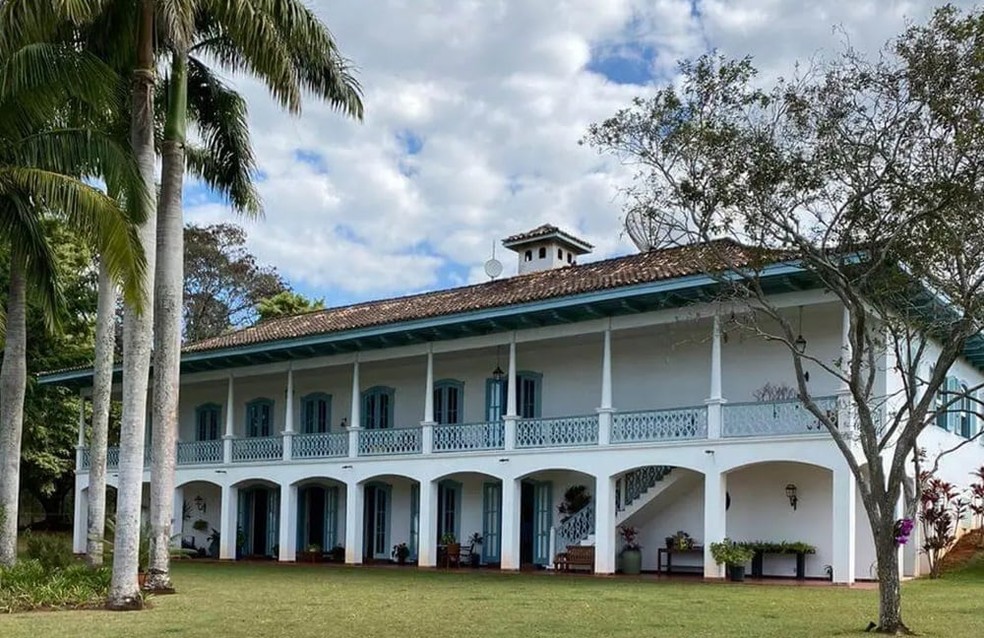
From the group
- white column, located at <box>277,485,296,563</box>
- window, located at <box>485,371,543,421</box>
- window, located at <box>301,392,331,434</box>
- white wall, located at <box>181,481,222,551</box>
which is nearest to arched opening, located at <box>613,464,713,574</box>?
window, located at <box>485,371,543,421</box>

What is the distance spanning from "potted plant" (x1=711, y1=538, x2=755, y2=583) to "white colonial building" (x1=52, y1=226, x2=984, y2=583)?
0.24 meters

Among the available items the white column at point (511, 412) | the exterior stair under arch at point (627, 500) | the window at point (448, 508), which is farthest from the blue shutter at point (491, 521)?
the white column at point (511, 412)

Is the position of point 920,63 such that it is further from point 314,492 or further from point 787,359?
point 314,492

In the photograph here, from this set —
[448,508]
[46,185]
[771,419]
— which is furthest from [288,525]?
[46,185]

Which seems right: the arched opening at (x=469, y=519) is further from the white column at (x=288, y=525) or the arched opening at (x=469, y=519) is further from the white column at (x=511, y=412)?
the white column at (x=288, y=525)

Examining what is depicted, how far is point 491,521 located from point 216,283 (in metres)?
28.7

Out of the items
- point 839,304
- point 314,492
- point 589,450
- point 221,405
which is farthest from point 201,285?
point 839,304

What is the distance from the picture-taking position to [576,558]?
2205cm

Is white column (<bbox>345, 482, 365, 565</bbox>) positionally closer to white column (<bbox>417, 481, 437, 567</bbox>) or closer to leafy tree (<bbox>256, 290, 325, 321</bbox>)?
white column (<bbox>417, 481, 437, 567</bbox>)

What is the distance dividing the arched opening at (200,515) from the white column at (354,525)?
6397 millimetres

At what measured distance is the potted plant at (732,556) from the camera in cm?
1950

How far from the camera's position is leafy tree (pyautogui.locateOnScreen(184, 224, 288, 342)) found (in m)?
50.4

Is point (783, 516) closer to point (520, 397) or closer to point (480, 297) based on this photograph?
point (520, 397)

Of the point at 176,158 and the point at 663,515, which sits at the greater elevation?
the point at 176,158
